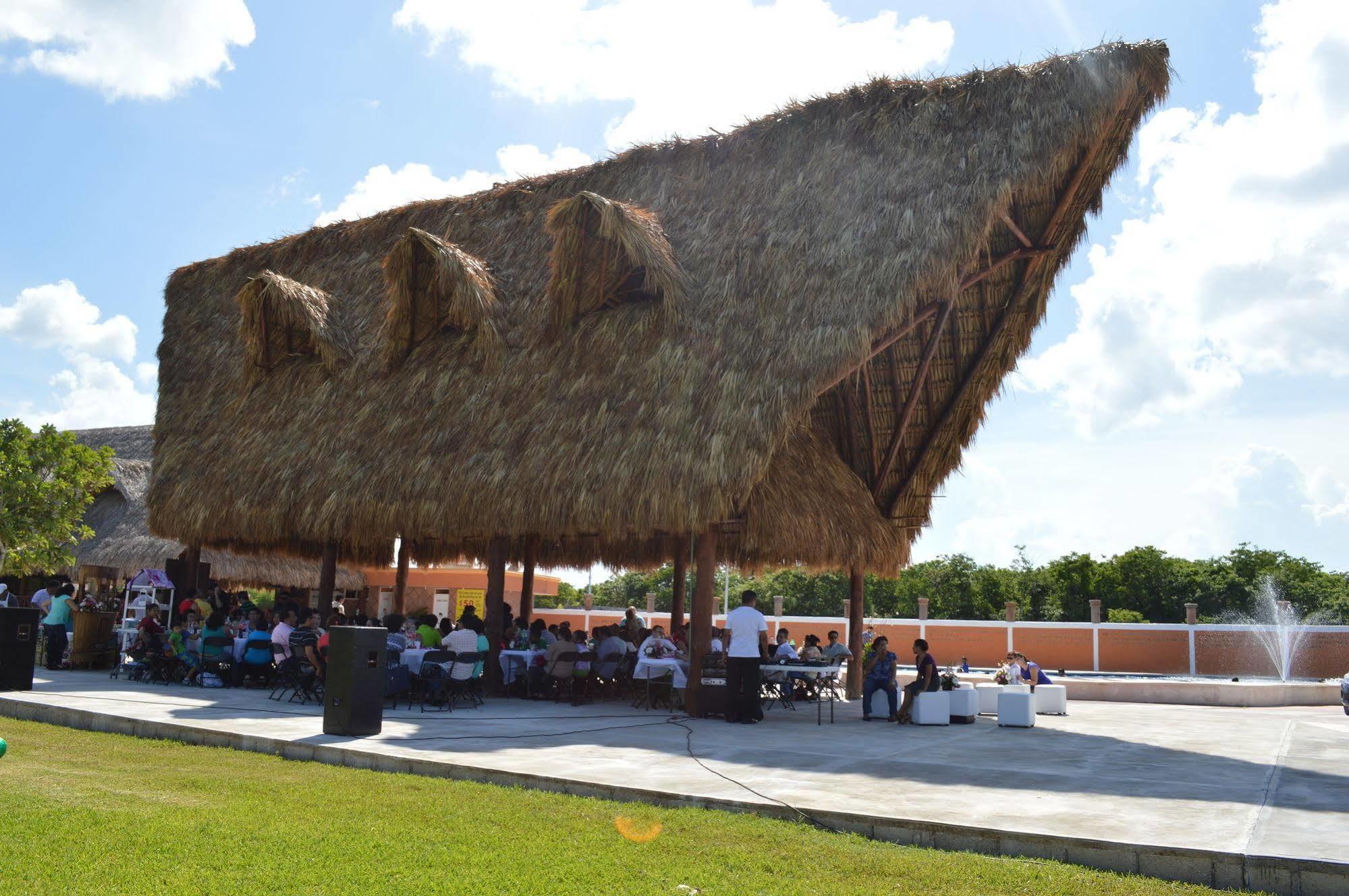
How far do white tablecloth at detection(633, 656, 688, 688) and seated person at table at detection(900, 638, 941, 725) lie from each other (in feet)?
8.11

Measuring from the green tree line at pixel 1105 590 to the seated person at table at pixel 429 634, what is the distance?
2342 cm

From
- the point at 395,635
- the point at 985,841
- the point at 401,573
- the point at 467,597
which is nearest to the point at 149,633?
the point at 395,635

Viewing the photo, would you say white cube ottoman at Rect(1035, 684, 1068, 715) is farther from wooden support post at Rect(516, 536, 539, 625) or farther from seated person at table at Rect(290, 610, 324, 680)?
seated person at table at Rect(290, 610, 324, 680)

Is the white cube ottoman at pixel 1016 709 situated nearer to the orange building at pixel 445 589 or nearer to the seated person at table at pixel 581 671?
the seated person at table at pixel 581 671

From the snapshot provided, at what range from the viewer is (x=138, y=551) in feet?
76.2

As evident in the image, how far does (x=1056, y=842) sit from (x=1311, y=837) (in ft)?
4.33

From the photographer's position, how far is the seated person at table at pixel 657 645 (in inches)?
478

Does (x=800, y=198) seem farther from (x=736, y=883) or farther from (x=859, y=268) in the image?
(x=736, y=883)

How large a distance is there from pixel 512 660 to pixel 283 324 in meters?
7.47

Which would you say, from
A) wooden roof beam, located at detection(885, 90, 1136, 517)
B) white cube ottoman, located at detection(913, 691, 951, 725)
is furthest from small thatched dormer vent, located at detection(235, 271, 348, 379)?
white cube ottoman, located at detection(913, 691, 951, 725)

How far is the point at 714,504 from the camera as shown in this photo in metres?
10.4

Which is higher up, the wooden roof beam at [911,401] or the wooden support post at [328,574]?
the wooden roof beam at [911,401]

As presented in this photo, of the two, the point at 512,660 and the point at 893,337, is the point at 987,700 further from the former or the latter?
the point at 512,660

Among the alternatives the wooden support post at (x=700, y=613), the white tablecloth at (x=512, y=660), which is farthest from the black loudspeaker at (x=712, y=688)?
the white tablecloth at (x=512, y=660)
